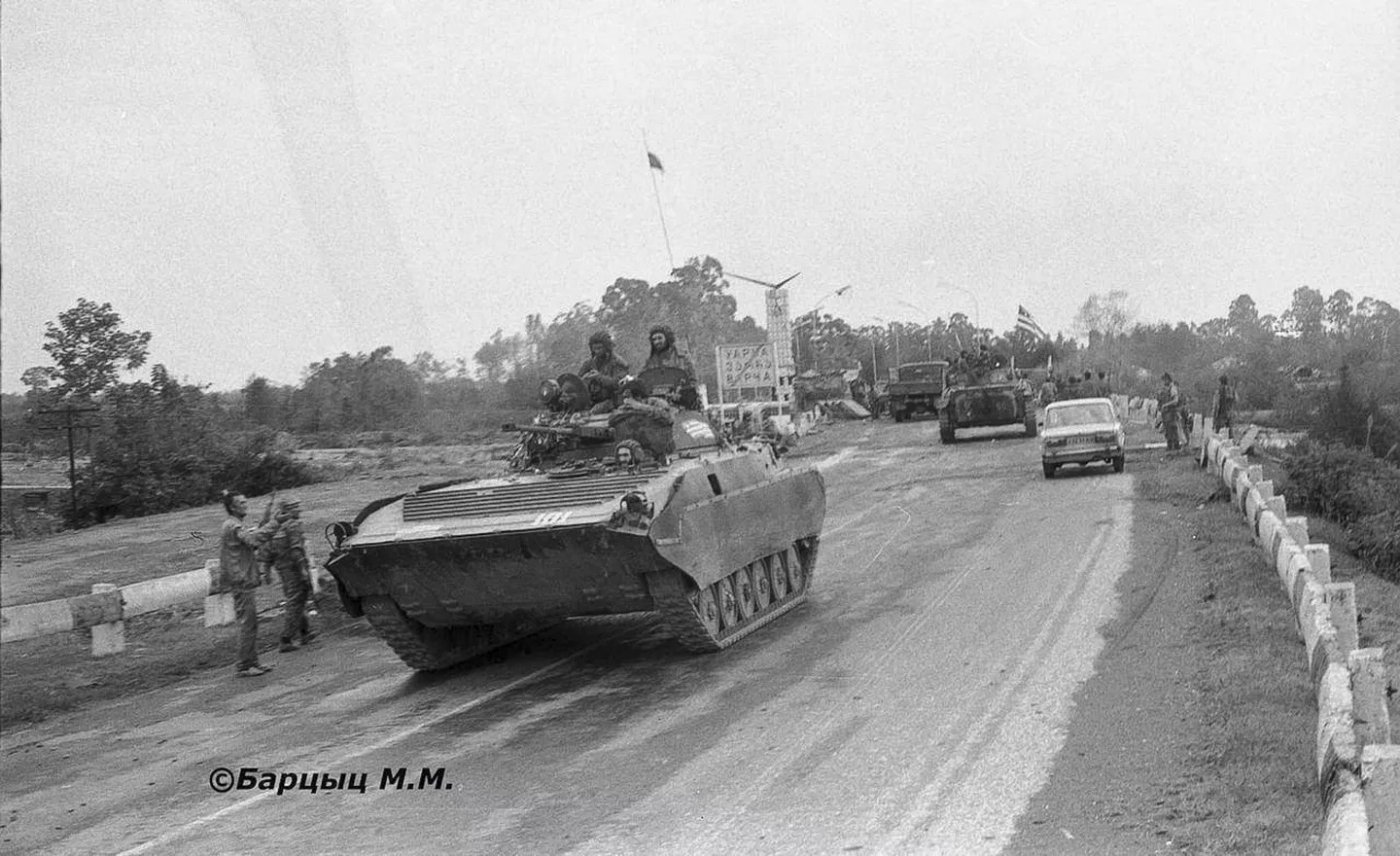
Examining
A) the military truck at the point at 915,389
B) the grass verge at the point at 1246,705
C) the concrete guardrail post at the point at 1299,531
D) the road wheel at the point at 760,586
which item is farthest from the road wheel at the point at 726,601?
the military truck at the point at 915,389

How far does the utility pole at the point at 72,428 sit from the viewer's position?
71.4ft

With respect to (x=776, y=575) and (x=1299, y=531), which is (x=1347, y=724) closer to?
(x=1299, y=531)

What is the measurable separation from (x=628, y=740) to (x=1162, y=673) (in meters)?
3.44

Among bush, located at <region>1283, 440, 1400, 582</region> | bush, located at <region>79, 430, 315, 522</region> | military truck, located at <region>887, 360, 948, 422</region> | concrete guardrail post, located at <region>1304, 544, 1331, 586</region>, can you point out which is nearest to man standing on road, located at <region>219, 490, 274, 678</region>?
concrete guardrail post, located at <region>1304, 544, 1331, 586</region>

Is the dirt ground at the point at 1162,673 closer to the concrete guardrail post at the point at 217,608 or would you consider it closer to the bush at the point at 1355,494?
the concrete guardrail post at the point at 217,608

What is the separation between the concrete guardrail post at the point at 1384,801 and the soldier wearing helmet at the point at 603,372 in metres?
8.01

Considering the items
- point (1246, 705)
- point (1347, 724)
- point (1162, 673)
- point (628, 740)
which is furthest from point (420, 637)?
point (1347, 724)

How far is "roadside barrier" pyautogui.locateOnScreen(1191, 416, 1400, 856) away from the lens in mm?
5375

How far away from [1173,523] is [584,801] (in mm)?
11850

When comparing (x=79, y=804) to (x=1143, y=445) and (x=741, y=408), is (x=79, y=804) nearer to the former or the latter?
(x=1143, y=445)

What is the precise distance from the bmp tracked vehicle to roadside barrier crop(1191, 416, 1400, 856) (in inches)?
157

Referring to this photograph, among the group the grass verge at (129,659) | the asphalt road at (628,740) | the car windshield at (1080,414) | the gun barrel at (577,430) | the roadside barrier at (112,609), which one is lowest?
the asphalt road at (628,740)

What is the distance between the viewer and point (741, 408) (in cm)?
3691

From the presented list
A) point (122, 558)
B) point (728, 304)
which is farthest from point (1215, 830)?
point (728, 304)
